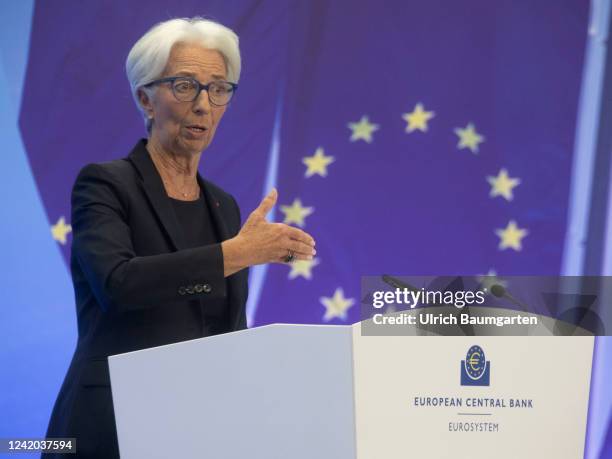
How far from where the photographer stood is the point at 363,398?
1216mm

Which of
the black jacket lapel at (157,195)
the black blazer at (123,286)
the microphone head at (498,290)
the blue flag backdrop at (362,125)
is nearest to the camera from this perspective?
the microphone head at (498,290)

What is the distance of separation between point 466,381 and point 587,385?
0.17m

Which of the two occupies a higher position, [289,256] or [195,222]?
[195,222]

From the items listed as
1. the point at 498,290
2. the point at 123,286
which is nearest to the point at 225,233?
the point at 123,286

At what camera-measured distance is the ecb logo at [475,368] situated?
1.22m

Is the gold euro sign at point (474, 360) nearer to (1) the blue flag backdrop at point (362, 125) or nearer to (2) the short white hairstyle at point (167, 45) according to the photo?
(2) the short white hairstyle at point (167, 45)

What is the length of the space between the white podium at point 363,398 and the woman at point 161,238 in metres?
0.39

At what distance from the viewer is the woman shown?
1.61 meters

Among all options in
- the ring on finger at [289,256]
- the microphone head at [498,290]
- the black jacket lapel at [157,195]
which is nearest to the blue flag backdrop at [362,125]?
the black jacket lapel at [157,195]

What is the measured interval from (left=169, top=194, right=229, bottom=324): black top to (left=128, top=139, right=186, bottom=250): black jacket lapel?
39 mm

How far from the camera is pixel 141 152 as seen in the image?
196 cm

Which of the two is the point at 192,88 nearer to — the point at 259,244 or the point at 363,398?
the point at 259,244

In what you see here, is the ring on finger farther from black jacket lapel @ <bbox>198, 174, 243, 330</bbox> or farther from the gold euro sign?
the gold euro sign

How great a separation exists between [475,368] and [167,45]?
1.11 m
